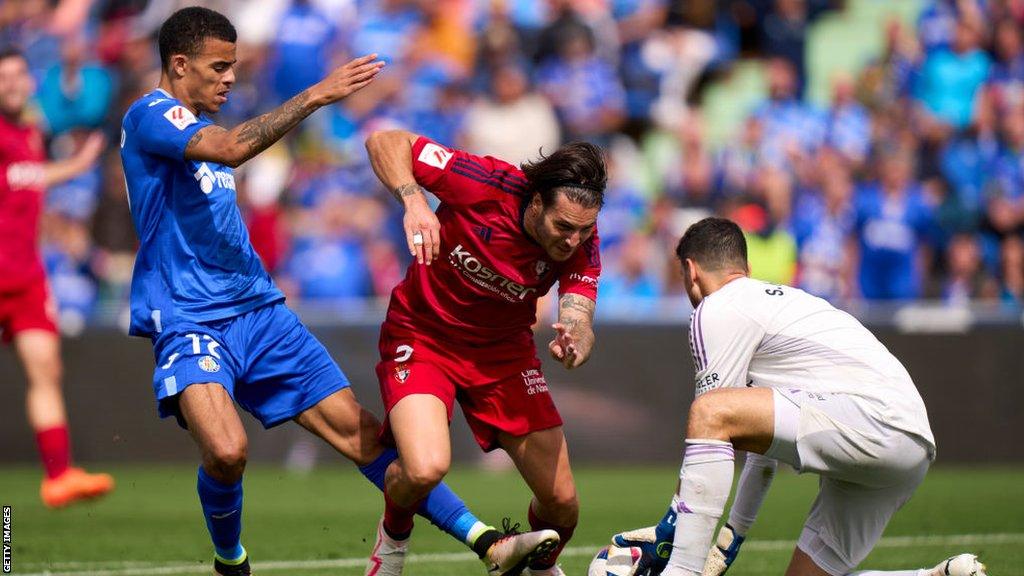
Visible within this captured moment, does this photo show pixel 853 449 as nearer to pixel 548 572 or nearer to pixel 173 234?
pixel 548 572

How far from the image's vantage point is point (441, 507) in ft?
23.7

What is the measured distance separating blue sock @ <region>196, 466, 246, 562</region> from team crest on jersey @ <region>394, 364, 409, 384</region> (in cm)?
93

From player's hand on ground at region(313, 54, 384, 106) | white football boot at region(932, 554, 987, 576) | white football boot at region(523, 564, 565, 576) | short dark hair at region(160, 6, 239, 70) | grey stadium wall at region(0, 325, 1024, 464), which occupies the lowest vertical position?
grey stadium wall at region(0, 325, 1024, 464)

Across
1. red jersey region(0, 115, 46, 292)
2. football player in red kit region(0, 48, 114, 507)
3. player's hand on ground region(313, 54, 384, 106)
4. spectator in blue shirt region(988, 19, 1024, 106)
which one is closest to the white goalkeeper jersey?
player's hand on ground region(313, 54, 384, 106)

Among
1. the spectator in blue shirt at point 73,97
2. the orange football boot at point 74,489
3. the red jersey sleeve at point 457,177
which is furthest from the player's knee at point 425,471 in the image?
the spectator in blue shirt at point 73,97

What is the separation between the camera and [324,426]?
7.28 m

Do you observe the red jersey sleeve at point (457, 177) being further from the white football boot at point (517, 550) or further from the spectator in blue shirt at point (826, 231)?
the spectator in blue shirt at point (826, 231)

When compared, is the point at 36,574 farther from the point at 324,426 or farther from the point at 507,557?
the point at 507,557

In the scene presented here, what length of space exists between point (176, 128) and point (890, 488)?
369 centimetres

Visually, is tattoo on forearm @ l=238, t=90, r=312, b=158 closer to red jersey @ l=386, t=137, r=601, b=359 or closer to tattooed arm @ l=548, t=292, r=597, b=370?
red jersey @ l=386, t=137, r=601, b=359

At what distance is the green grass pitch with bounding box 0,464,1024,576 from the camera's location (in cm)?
823

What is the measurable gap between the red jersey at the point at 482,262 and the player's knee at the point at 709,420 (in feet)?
4.18

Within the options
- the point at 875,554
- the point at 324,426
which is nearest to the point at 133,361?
the point at 324,426

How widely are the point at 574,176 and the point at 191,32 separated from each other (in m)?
2.03
